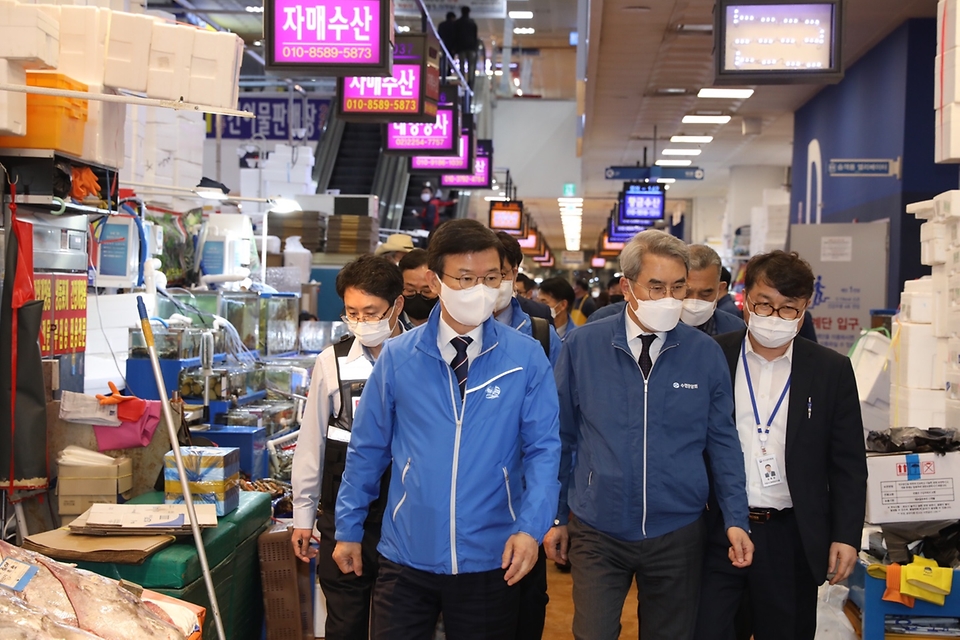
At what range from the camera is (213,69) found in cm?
483

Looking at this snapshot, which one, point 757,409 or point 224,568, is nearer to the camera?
point 757,409

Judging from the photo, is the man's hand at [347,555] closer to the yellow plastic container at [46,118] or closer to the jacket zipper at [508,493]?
the jacket zipper at [508,493]

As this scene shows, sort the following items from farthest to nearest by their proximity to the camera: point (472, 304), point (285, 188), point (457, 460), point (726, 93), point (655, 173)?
point (655, 173)
point (285, 188)
point (726, 93)
point (472, 304)
point (457, 460)

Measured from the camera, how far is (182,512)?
4160mm

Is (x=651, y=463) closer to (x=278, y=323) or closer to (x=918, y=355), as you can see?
(x=918, y=355)

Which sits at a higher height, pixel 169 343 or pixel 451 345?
pixel 451 345

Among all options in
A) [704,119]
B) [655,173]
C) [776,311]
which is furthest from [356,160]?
[776,311]

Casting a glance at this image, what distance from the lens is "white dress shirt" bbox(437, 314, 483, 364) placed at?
9.73ft

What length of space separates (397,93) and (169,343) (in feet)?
13.3

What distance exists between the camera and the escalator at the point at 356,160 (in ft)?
64.7

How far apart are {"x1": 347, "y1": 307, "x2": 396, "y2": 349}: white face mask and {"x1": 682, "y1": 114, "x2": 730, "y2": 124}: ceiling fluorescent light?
1284 centimetres

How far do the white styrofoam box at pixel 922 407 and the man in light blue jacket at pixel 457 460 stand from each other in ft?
13.5

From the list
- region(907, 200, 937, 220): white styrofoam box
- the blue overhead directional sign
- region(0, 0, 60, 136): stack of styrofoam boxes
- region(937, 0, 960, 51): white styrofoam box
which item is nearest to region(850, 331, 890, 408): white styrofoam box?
region(907, 200, 937, 220): white styrofoam box

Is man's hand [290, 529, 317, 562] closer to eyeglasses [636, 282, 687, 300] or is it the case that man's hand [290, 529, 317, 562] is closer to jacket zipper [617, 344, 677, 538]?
jacket zipper [617, 344, 677, 538]
